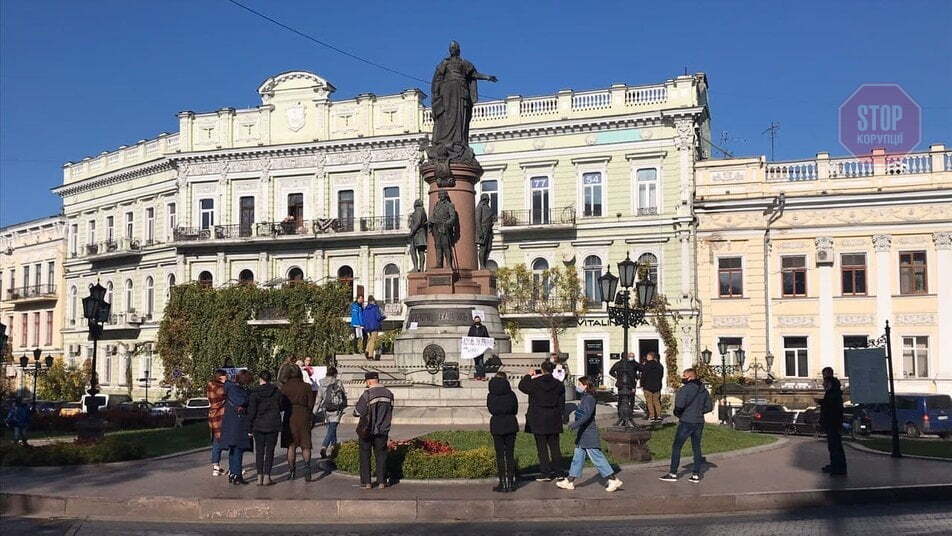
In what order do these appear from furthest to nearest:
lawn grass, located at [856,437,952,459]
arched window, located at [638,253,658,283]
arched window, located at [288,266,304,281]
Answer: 1. arched window, located at [288,266,304,281]
2. arched window, located at [638,253,658,283]
3. lawn grass, located at [856,437,952,459]

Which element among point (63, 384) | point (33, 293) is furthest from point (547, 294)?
point (33, 293)

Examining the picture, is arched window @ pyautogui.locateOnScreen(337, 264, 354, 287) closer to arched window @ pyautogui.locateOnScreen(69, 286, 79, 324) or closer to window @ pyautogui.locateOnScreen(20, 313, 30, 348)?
arched window @ pyautogui.locateOnScreen(69, 286, 79, 324)

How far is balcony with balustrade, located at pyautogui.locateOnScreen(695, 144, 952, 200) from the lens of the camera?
4778cm

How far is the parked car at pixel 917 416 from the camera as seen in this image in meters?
33.7

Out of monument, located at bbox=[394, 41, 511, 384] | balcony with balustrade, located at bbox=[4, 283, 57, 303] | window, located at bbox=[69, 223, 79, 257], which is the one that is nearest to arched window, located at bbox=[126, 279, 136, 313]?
window, located at bbox=[69, 223, 79, 257]

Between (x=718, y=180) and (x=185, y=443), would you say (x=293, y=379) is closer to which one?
(x=185, y=443)

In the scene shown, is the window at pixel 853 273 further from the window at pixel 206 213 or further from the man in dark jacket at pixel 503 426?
the man in dark jacket at pixel 503 426

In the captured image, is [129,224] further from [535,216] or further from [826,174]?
[826,174]

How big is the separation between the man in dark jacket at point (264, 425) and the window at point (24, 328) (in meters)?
66.0

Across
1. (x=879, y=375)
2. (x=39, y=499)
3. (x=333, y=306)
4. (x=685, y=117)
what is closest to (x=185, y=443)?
(x=39, y=499)

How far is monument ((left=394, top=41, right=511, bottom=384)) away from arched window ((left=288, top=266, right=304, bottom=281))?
31190 mm

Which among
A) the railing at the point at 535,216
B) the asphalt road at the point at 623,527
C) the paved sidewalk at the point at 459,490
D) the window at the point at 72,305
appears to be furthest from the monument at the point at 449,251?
the window at the point at 72,305

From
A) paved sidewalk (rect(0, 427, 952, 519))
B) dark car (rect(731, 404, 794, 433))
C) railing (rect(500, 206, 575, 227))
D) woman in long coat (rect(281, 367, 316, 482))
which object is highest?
railing (rect(500, 206, 575, 227))

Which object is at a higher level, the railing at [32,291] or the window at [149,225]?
the window at [149,225]
